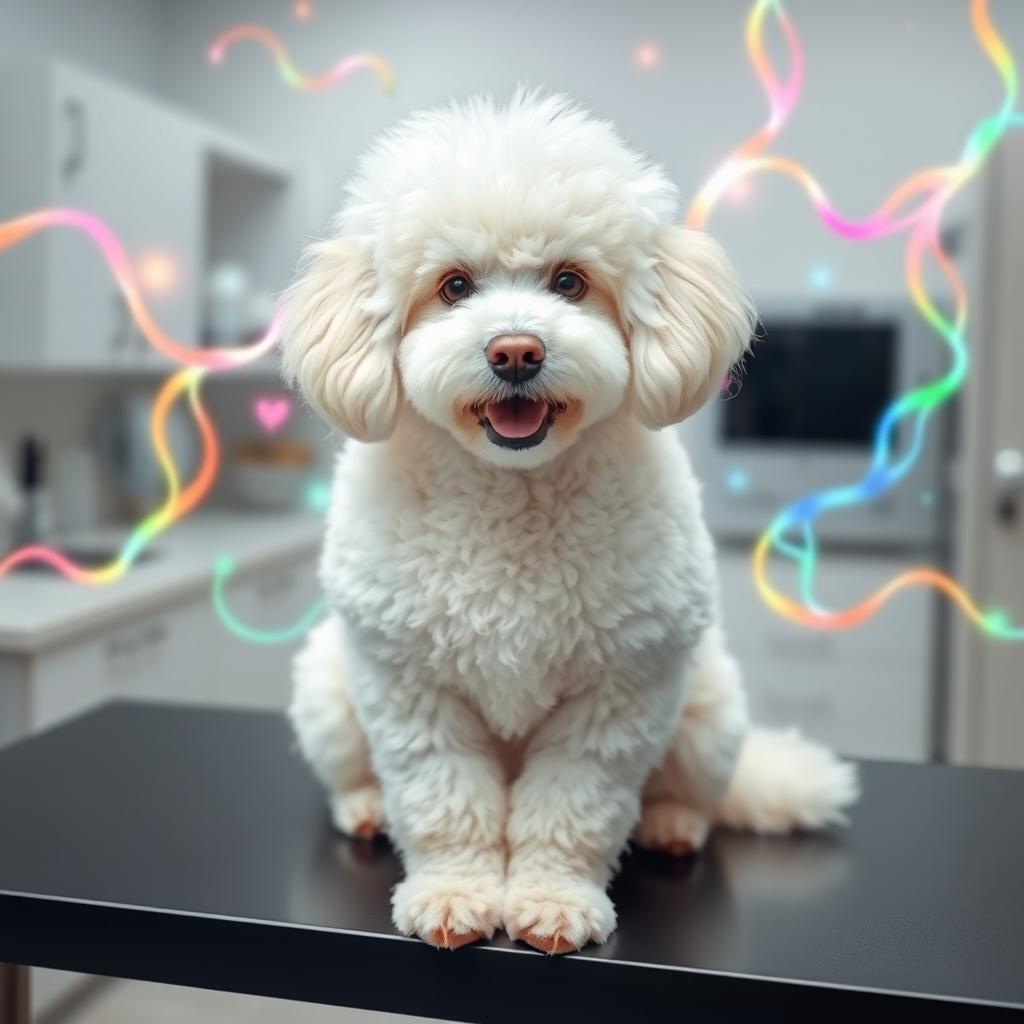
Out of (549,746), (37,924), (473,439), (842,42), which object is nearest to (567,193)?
(473,439)

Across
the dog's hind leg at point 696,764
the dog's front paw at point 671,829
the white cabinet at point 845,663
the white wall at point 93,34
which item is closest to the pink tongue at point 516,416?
the dog's hind leg at point 696,764

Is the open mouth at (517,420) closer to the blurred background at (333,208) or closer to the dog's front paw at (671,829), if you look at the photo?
the dog's front paw at (671,829)

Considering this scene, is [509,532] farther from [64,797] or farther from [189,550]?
[189,550]

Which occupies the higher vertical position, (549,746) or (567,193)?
(567,193)

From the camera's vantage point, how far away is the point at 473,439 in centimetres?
75

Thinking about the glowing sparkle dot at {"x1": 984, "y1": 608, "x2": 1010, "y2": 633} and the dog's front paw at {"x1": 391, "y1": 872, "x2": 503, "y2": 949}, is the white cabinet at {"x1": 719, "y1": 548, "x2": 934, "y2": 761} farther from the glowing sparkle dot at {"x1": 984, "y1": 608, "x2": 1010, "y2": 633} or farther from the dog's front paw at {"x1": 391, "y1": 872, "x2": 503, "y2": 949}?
the dog's front paw at {"x1": 391, "y1": 872, "x2": 503, "y2": 949}

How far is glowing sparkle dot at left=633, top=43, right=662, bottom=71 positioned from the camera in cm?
311

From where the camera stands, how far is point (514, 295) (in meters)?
0.74

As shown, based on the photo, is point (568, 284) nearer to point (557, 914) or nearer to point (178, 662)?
point (557, 914)

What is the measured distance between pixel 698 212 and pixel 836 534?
Answer: 186 cm

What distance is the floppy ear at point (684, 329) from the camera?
750mm

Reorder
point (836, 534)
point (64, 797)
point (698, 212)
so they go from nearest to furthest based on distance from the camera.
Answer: point (64, 797) → point (698, 212) → point (836, 534)

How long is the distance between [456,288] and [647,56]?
2612 millimetres

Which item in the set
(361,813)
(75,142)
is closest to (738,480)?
(75,142)
